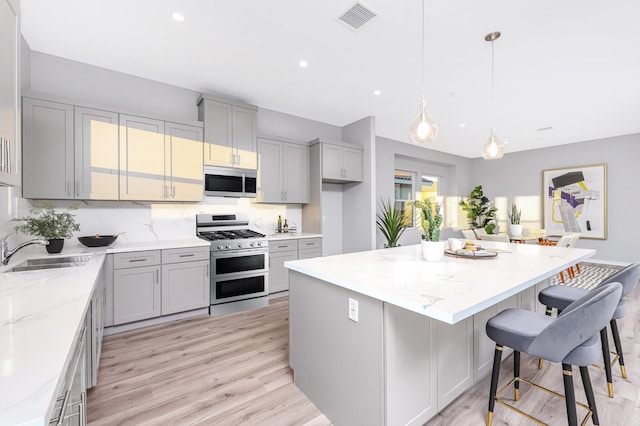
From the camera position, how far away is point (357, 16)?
2287mm

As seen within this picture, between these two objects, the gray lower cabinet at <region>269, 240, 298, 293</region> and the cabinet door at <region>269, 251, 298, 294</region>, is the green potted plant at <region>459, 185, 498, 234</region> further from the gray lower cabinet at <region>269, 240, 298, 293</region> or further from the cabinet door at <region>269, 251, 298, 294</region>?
the cabinet door at <region>269, 251, 298, 294</region>

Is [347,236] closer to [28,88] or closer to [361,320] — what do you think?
[361,320]

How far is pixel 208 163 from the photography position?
11.5 feet

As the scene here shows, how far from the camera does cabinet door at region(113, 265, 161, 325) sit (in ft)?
9.00

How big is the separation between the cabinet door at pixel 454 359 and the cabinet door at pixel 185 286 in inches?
102

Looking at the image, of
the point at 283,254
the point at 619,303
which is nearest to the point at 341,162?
the point at 283,254

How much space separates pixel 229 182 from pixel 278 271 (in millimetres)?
1381

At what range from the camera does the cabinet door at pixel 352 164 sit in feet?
15.0

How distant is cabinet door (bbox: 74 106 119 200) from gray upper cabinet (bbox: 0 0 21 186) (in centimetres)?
160

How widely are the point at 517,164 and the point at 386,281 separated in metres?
7.65

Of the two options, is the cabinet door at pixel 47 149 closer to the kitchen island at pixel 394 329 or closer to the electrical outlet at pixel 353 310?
the kitchen island at pixel 394 329

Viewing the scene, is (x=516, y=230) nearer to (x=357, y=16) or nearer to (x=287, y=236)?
(x=287, y=236)

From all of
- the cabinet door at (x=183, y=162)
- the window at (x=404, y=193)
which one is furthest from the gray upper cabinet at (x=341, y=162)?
the window at (x=404, y=193)

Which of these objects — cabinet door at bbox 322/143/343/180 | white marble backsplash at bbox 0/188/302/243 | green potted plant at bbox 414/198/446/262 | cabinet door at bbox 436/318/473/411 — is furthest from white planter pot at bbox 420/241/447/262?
white marble backsplash at bbox 0/188/302/243
